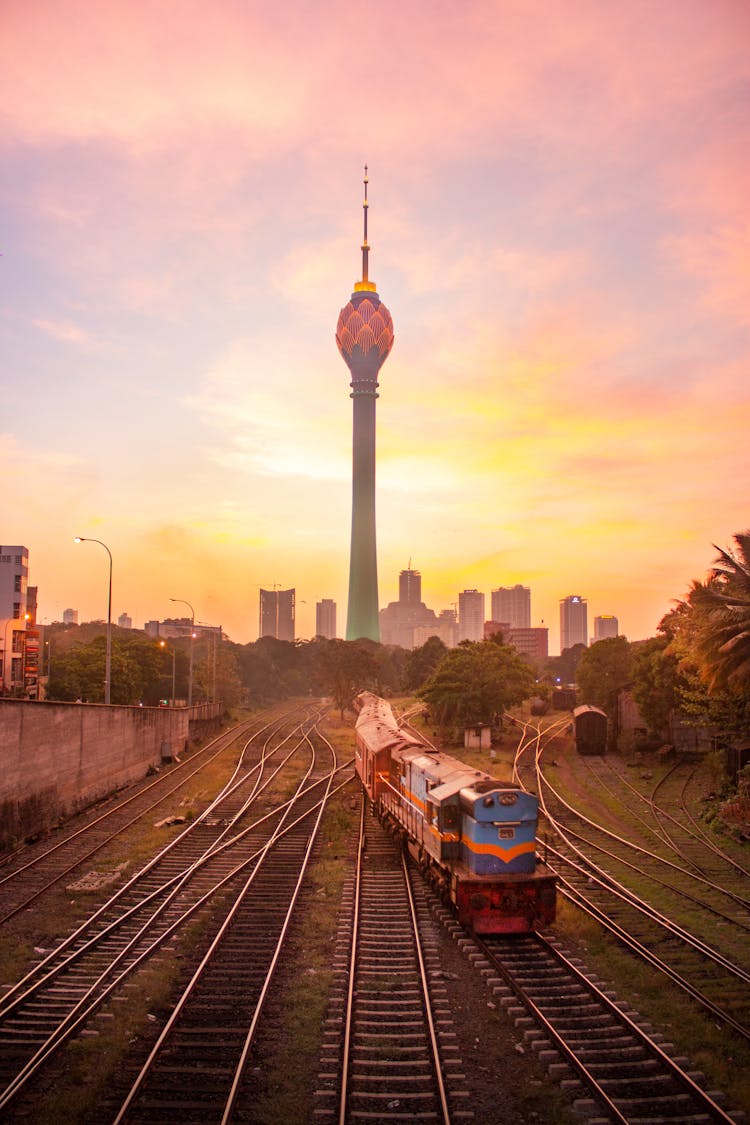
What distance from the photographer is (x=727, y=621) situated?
28438 mm

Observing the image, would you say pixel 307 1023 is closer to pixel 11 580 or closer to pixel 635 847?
pixel 635 847

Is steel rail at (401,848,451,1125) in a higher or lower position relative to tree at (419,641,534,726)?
lower

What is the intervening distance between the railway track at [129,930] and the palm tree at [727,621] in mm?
17061

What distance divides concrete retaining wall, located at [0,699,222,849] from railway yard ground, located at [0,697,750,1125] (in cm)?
594

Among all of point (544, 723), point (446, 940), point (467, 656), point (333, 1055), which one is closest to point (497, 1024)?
point (333, 1055)

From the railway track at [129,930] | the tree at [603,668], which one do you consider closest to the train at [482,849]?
the railway track at [129,930]

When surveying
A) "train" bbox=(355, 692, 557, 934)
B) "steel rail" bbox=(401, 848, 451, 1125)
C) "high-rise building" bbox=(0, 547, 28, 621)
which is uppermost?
"high-rise building" bbox=(0, 547, 28, 621)

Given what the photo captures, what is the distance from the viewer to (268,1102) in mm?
10898

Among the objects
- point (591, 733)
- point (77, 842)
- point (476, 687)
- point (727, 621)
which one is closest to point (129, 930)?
point (77, 842)

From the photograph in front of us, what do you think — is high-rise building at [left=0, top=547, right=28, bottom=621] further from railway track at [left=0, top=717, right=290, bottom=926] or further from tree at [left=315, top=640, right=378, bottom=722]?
railway track at [left=0, top=717, right=290, bottom=926]

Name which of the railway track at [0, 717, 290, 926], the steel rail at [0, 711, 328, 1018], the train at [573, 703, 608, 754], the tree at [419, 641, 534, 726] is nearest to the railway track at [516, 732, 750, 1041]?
the steel rail at [0, 711, 328, 1018]

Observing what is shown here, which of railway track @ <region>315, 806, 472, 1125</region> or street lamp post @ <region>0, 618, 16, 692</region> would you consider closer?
railway track @ <region>315, 806, 472, 1125</region>

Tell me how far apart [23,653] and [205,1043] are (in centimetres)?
6800

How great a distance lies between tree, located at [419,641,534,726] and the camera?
57.2 m
